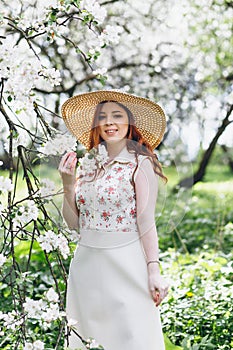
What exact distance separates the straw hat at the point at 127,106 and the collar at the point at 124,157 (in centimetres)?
10

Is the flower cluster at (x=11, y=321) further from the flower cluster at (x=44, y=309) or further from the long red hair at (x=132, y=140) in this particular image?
the long red hair at (x=132, y=140)

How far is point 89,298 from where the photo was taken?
2.86 meters

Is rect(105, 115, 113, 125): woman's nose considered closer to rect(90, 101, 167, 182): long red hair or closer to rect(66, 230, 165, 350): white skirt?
rect(90, 101, 167, 182): long red hair

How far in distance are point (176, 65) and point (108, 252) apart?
8.30 m

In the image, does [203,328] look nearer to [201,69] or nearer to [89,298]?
[89,298]

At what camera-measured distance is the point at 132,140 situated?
2.76 metres

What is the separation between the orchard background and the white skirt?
0.37 ft

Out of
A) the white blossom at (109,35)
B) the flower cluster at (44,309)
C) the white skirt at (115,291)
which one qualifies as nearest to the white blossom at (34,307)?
the flower cluster at (44,309)

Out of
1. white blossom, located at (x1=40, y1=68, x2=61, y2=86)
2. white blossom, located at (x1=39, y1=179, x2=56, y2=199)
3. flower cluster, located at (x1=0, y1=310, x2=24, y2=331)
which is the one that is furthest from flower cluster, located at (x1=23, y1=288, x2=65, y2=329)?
white blossom, located at (x1=40, y1=68, x2=61, y2=86)

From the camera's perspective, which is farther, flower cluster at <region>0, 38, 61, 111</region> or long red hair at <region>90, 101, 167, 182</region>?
long red hair at <region>90, 101, 167, 182</region>

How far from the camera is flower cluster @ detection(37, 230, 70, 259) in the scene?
263 cm

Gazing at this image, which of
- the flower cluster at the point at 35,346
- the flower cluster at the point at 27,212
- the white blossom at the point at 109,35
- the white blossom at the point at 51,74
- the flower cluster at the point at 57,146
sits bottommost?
the flower cluster at the point at 35,346

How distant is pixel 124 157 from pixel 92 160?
0.12 m

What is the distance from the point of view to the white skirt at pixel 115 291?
9.22ft
